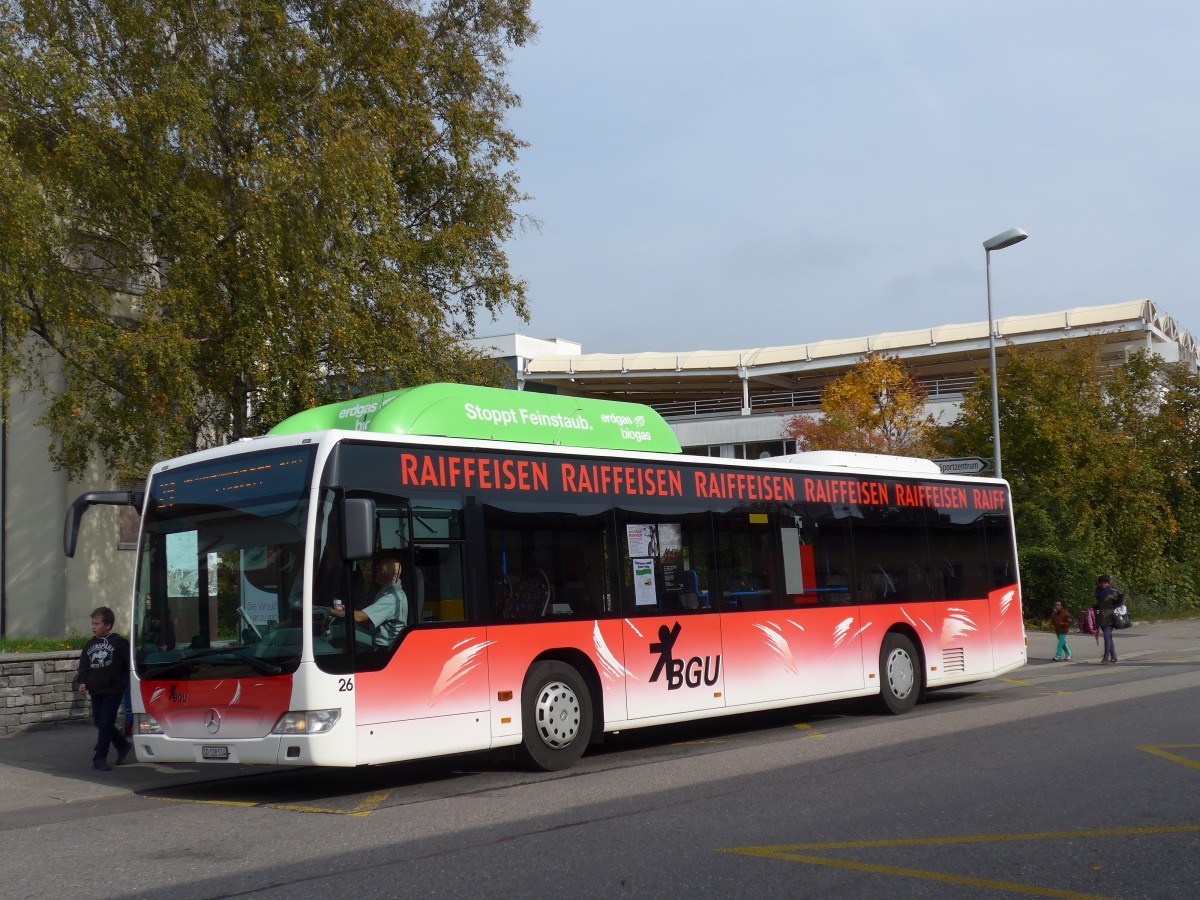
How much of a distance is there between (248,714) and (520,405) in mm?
3870

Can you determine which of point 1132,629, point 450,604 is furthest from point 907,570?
point 1132,629

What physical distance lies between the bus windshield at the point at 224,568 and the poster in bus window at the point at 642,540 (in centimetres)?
357

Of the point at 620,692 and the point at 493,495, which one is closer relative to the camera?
the point at 493,495

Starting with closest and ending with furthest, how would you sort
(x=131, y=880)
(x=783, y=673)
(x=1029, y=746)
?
(x=131, y=880) < (x=1029, y=746) < (x=783, y=673)

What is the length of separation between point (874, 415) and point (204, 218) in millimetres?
29105

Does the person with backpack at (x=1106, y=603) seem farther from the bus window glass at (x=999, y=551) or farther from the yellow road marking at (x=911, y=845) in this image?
the yellow road marking at (x=911, y=845)

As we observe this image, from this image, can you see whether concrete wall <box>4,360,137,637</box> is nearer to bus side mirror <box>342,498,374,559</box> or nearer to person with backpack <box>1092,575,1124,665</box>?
bus side mirror <box>342,498,374,559</box>

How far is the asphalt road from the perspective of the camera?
6324 mm

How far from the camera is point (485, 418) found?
11.4 meters

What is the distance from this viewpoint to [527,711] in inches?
421

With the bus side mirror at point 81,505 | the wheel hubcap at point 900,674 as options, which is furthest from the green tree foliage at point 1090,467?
the bus side mirror at point 81,505

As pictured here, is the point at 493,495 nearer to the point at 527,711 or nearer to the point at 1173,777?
the point at 527,711

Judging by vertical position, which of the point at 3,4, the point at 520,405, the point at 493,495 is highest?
the point at 3,4

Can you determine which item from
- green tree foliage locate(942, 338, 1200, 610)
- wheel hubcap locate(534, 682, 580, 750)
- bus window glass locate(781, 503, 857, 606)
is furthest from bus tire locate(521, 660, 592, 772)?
green tree foliage locate(942, 338, 1200, 610)
